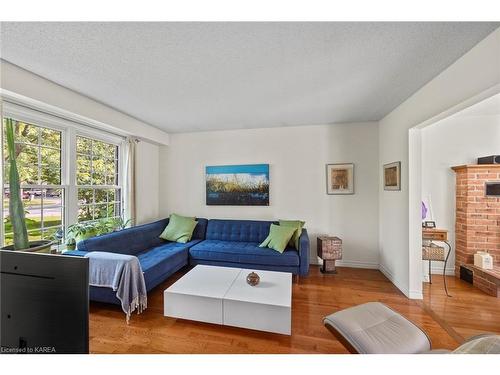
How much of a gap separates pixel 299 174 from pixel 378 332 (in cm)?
262

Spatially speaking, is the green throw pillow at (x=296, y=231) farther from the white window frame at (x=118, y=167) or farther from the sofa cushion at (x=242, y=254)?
the white window frame at (x=118, y=167)

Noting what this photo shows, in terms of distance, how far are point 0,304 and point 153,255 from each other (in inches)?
92.7

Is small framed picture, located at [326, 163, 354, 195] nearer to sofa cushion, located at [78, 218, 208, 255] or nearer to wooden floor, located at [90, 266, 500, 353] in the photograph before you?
wooden floor, located at [90, 266, 500, 353]

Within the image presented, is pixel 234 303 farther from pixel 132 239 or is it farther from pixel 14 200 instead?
pixel 14 200

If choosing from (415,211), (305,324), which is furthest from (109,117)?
(415,211)

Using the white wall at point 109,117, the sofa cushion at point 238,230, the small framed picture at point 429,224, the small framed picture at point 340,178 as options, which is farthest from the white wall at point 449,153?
the white wall at point 109,117

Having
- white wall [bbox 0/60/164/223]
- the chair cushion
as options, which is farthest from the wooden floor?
white wall [bbox 0/60/164/223]

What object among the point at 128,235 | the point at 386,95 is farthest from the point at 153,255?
the point at 386,95

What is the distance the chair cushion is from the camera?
49.6 inches

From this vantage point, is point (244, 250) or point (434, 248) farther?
point (244, 250)

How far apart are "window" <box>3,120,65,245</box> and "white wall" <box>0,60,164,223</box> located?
0.55 metres

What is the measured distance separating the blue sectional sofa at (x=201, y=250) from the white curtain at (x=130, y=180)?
0.43m

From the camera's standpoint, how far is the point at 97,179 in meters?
3.23
